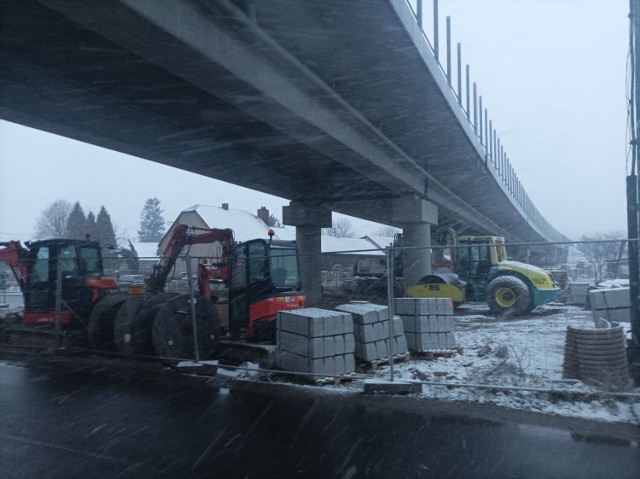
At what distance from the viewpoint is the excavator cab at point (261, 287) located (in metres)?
10.3

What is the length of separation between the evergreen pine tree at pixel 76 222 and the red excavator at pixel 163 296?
5611cm

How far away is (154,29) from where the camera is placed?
7363 millimetres

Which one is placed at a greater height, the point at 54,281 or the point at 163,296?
the point at 54,281

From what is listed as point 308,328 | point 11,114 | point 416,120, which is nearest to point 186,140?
point 11,114

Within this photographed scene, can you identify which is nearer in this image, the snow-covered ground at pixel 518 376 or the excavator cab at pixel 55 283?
the snow-covered ground at pixel 518 376

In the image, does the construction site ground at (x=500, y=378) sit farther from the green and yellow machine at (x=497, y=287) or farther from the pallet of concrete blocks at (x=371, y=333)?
the green and yellow machine at (x=497, y=287)

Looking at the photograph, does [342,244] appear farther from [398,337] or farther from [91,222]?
[398,337]

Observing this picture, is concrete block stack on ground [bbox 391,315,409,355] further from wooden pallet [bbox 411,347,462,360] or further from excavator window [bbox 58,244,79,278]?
excavator window [bbox 58,244,79,278]

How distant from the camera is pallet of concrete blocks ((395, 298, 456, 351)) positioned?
10344 millimetres

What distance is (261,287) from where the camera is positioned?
1052 cm

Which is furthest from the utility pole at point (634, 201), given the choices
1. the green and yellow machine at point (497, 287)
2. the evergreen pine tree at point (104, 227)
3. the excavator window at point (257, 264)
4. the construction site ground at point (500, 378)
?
the evergreen pine tree at point (104, 227)

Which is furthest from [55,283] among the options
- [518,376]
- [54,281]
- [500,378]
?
[518,376]

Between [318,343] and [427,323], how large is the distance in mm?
2913

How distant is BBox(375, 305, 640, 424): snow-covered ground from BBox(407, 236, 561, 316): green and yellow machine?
3.92 m
